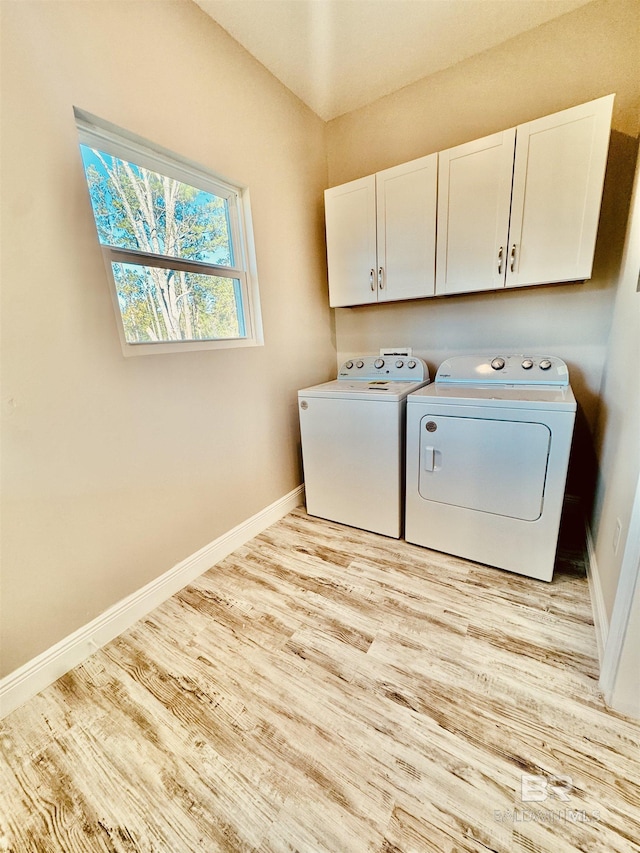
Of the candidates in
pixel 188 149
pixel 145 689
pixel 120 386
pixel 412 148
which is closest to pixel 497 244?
pixel 412 148

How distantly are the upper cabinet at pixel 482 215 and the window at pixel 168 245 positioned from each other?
2.49ft

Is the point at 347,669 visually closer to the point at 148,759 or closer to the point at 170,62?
the point at 148,759

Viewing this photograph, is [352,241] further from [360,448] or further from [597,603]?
[597,603]

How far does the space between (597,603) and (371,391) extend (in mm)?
1394

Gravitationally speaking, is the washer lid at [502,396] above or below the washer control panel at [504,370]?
below

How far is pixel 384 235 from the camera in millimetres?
2088

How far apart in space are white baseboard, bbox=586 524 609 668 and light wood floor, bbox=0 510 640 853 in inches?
1.5

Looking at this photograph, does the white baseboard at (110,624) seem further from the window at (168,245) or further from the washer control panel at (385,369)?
the washer control panel at (385,369)

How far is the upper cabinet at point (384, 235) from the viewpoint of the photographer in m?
1.94

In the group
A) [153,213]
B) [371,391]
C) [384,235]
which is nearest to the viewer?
[153,213]

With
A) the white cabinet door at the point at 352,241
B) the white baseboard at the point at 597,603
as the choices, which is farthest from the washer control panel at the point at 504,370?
the white baseboard at the point at 597,603

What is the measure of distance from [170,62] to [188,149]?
31 centimetres

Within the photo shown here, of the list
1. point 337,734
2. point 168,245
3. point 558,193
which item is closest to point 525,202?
point 558,193

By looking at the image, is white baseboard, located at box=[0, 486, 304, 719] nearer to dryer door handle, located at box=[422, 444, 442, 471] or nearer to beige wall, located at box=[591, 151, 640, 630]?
dryer door handle, located at box=[422, 444, 442, 471]
